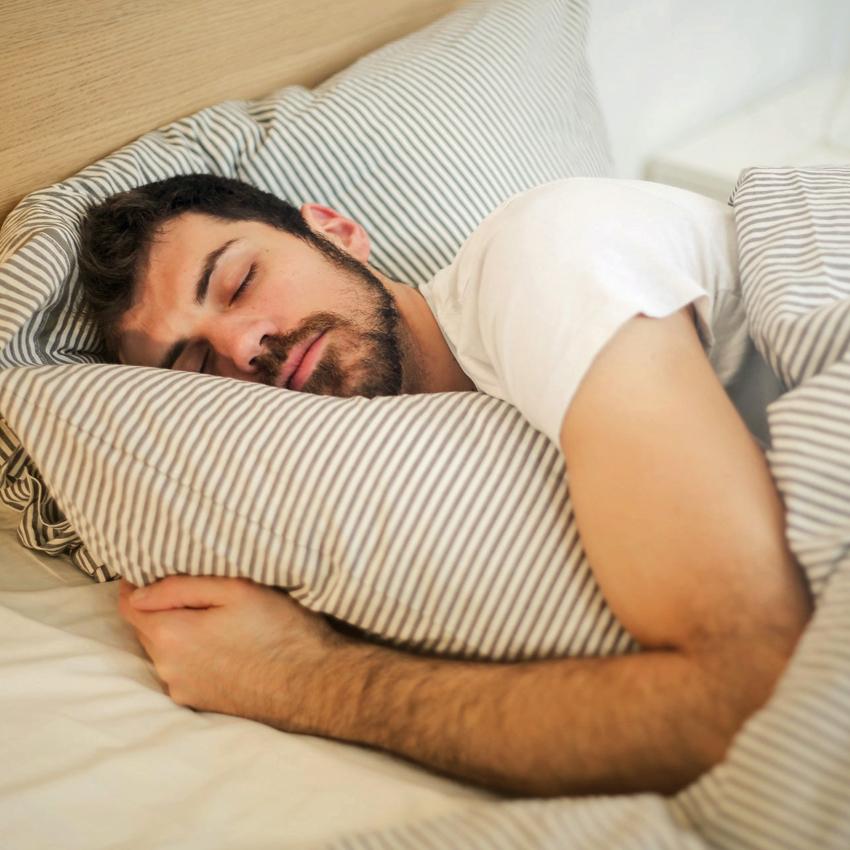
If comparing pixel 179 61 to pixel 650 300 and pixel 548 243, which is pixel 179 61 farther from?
pixel 650 300

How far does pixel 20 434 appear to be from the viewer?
0.77 m

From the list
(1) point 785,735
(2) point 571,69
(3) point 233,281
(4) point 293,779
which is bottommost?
(4) point 293,779

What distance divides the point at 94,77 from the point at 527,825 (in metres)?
1.02

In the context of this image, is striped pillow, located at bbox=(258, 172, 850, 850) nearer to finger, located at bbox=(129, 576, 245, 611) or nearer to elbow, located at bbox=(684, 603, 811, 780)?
elbow, located at bbox=(684, 603, 811, 780)

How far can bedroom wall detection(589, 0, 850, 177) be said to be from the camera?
1634 mm

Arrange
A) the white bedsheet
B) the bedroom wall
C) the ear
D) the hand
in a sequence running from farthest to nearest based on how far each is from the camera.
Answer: the bedroom wall
the ear
the hand
the white bedsheet

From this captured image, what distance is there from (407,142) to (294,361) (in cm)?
41

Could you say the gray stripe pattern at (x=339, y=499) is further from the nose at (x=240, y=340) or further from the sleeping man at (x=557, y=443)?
the nose at (x=240, y=340)

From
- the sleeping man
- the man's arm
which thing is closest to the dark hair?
the sleeping man

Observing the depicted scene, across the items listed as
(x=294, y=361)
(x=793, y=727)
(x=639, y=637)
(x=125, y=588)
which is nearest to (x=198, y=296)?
(x=294, y=361)

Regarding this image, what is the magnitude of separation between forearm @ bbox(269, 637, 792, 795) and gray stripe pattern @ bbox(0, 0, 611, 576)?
67cm

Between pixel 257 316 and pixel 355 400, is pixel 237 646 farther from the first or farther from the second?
pixel 257 316

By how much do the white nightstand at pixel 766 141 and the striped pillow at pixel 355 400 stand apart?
0.41m

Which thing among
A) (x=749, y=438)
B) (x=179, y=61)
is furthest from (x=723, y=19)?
(x=749, y=438)
